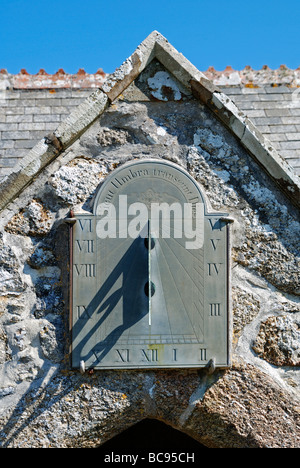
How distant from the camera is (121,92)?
4.69 m

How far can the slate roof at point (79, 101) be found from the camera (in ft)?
21.6

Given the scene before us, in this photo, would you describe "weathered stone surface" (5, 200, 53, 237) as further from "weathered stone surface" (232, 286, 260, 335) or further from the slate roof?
the slate roof

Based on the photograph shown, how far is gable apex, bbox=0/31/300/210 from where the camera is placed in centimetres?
448

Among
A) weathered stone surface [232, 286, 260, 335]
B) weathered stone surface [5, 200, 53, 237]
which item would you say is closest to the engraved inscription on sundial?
weathered stone surface [232, 286, 260, 335]

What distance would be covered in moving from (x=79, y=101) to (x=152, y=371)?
12.4 ft

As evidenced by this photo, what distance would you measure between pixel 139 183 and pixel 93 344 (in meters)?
1.14

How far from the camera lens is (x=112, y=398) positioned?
4.31 m

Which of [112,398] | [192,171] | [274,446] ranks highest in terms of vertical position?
[192,171]

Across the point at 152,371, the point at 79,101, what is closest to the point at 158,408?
the point at 152,371

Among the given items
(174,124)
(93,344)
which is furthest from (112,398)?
(174,124)

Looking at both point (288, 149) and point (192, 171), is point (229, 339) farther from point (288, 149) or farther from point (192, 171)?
point (288, 149)

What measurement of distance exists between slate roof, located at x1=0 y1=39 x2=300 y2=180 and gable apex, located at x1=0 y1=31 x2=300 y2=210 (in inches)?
65.9

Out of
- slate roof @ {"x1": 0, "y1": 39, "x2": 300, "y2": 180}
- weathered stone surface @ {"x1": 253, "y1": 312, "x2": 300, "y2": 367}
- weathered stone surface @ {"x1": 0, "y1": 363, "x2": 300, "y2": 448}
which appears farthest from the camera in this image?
slate roof @ {"x1": 0, "y1": 39, "x2": 300, "y2": 180}

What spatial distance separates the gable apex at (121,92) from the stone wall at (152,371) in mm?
67
